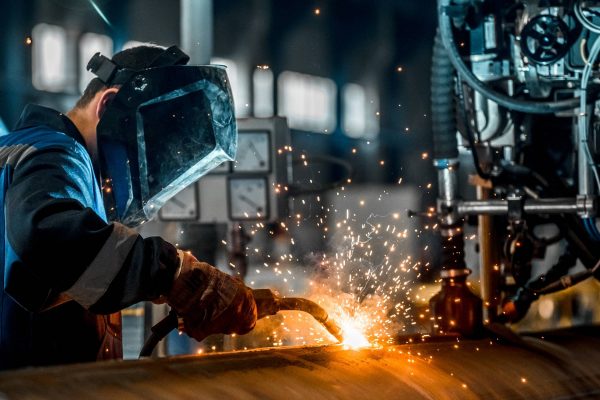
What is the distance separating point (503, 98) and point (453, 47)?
0.95ft

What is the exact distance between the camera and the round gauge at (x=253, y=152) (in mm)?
6750

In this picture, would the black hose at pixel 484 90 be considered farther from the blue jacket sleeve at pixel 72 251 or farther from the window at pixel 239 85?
the window at pixel 239 85

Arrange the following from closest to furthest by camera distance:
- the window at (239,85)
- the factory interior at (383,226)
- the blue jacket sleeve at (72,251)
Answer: the factory interior at (383,226)
the blue jacket sleeve at (72,251)
the window at (239,85)

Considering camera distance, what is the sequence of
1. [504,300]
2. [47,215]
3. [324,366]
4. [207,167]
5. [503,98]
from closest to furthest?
1. [324,366]
2. [47,215]
3. [207,167]
4. [503,98]
5. [504,300]

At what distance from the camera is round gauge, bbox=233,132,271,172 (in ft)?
22.1

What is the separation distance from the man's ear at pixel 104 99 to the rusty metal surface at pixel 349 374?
3.55 ft

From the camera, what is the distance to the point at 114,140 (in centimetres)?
304

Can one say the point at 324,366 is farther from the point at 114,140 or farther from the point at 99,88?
the point at 99,88

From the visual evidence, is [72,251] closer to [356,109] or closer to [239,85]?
[239,85]

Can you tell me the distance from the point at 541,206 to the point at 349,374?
79.5 inches

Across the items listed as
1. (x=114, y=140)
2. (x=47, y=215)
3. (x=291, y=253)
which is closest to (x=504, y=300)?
(x=114, y=140)

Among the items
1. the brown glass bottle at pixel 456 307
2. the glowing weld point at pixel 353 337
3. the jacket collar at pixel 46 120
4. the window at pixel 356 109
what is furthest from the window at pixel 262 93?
the jacket collar at pixel 46 120

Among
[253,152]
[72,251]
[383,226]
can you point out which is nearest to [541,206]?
[72,251]

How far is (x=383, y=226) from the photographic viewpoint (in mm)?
10836
